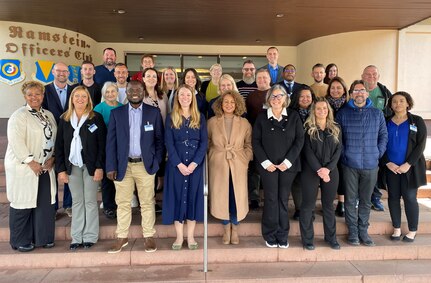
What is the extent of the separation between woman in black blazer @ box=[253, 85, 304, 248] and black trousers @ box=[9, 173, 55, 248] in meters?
2.30

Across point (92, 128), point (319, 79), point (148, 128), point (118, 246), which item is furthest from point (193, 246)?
point (319, 79)

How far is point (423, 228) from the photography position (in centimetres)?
406

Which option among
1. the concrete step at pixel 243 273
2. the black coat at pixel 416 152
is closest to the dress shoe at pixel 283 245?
the concrete step at pixel 243 273

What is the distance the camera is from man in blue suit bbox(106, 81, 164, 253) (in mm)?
3340

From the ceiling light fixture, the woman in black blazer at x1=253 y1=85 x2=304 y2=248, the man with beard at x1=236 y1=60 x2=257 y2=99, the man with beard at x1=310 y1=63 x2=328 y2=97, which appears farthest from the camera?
the ceiling light fixture

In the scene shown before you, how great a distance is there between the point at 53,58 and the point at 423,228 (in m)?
8.61

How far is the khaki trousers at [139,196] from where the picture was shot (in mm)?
3408

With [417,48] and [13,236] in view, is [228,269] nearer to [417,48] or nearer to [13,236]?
[13,236]

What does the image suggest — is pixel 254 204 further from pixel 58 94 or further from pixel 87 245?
pixel 58 94

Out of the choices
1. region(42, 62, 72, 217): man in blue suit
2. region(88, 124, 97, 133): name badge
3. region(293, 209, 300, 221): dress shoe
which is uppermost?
region(42, 62, 72, 217): man in blue suit

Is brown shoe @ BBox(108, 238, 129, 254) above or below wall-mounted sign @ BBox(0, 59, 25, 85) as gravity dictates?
below

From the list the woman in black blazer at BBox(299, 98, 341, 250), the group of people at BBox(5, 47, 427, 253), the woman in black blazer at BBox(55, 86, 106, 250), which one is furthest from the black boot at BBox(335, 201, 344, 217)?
the woman in black blazer at BBox(55, 86, 106, 250)

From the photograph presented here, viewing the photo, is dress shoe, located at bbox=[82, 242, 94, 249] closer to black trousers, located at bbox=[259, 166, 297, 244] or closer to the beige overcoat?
the beige overcoat

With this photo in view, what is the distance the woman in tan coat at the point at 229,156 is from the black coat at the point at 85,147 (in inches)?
46.3
